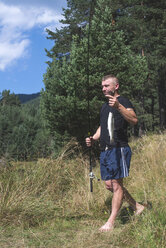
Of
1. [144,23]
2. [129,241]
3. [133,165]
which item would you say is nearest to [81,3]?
[144,23]

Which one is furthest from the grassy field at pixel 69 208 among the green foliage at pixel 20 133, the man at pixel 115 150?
the green foliage at pixel 20 133

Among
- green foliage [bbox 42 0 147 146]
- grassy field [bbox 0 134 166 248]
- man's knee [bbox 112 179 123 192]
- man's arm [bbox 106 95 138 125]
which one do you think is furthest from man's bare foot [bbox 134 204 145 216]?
green foliage [bbox 42 0 147 146]

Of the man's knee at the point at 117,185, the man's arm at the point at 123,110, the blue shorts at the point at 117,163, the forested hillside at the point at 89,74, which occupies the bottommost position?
the man's knee at the point at 117,185

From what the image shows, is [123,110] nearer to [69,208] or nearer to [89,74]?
[69,208]

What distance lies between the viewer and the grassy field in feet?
9.23

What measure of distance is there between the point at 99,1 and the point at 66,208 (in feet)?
45.3

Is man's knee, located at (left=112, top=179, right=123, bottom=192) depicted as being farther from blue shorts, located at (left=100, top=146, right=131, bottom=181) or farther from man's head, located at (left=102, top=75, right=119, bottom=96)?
man's head, located at (left=102, top=75, right=119, bottom=96)

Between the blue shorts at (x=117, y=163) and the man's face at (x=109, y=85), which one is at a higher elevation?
the man's face at (x=109, y=85)

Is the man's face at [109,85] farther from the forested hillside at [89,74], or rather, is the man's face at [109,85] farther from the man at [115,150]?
the forested hillside at [89,74]

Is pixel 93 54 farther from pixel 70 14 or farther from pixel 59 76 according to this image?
pixel 70 14

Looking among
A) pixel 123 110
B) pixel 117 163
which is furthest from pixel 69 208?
pixel 123 110

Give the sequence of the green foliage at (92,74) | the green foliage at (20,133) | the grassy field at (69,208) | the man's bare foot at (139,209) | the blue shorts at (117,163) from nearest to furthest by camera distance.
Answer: the grassy field at (69,208) < the blue shorts at (117,163) < the man's bare foot at (139,209) < the green foliage at (20,133) < the green foliage at (92,74)

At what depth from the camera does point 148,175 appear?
523 centimetres

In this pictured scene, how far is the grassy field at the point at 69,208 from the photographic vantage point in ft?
9.23
